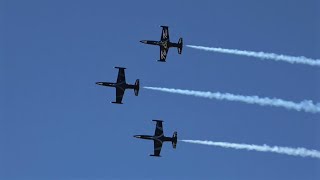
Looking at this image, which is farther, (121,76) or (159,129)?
(121,76)

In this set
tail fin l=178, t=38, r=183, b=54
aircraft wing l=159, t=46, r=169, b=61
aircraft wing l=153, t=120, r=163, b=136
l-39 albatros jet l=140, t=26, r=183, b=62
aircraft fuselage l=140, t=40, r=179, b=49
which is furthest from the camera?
aircraft wing l=153, t=120, r=163, b=136

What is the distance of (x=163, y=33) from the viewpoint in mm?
145875

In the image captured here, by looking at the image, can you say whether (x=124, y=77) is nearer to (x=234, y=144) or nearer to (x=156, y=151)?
(x=156, y=151)

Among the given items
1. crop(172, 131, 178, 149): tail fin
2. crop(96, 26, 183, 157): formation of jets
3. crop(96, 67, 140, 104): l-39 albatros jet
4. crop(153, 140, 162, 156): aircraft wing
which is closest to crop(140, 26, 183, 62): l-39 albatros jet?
crop(96, 26, 183, 157): formation of jets

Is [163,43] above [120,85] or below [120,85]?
above

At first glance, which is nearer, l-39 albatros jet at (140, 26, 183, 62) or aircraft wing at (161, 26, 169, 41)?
l-39 albatros jet at (140, 26, 183, 62)

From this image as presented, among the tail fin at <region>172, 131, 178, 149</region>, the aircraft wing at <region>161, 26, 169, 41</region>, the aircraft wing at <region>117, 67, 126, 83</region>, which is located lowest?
the tail fin at <region>172, 131, 178, 149</region>

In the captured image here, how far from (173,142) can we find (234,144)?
2447cm

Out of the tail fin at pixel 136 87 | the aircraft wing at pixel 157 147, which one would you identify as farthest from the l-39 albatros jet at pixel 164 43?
the aircraft wing at pixel 157 147

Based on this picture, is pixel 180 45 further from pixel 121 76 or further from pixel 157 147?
pixel 157 147

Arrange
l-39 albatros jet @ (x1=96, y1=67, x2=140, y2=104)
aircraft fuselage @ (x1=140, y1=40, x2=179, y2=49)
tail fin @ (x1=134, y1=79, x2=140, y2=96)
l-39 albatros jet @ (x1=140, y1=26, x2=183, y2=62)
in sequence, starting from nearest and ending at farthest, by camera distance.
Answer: tail fin @ (x1=134, y1=79, x2=140, y2=96) → aircraft fuselage @ (x1=140, y1=40, x2=179, y2=49) → l-39 albatros jet @ (x1=140, y1=26, x2=183, y2=62) → l-39 albatros jet @ (x1=96, y1=67, x2=140, y2=104)

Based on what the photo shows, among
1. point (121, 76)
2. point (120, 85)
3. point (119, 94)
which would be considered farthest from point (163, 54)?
point (119, 94)

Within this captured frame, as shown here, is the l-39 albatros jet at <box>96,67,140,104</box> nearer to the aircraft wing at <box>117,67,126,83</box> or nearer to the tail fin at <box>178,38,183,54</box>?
the aircraft wing at <box>117,67,126,83</box>

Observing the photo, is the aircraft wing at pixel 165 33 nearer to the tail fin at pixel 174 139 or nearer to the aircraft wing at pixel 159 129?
the aircraft wing at pixel 159 129
